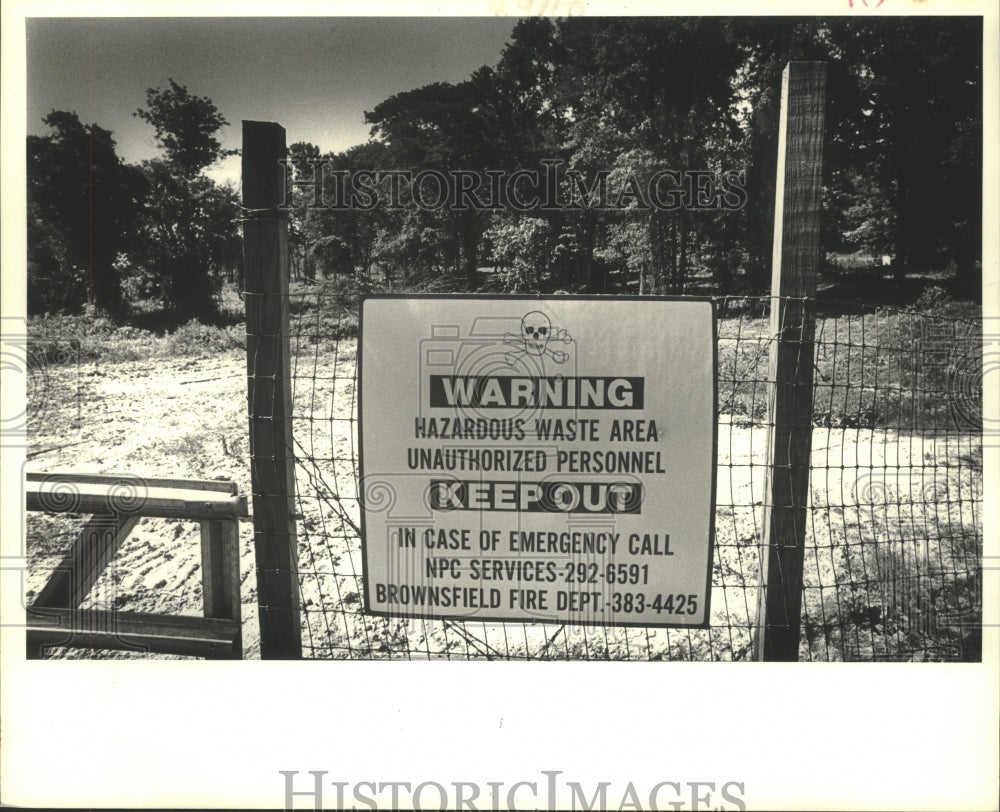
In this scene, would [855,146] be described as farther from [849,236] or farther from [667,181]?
[667,181]

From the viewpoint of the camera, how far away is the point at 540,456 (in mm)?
2225

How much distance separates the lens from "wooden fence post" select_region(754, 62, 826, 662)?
2096 millimetres

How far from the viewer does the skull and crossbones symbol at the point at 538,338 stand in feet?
7.23

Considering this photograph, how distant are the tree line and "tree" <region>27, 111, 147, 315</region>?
2 centimetres

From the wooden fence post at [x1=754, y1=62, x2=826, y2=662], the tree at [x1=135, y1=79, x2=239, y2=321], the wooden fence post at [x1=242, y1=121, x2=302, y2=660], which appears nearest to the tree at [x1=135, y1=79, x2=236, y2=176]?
the tree at [x1=135, y1=79, x2=239, y2=321]

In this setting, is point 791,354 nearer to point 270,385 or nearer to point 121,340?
point 270,385

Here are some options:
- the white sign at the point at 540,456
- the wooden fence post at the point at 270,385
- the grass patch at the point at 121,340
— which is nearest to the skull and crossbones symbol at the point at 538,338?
the white sign at the point at 540,456

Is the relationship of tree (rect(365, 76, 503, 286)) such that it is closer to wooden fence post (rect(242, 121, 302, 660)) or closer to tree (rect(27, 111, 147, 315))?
tree (rect(27, 111, 147, 315))

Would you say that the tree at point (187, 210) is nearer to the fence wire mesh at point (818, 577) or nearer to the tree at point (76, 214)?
the tree at point (76, 214)

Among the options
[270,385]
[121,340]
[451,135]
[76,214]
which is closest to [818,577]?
[270,385]

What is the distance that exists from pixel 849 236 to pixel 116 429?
808 cm

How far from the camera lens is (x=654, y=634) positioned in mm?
3230
